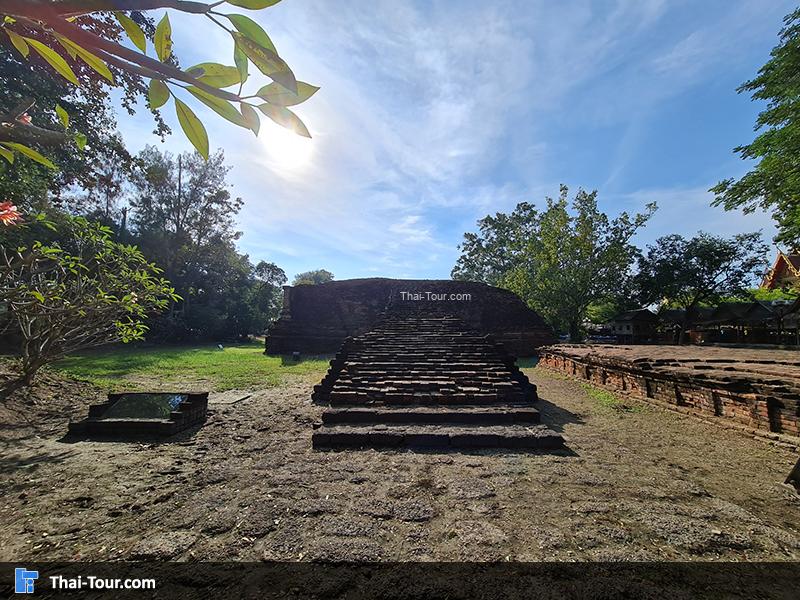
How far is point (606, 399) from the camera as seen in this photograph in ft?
23.5

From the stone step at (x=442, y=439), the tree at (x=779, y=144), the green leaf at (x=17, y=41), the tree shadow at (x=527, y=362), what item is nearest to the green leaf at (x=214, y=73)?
the green leaf at (x=17, y=41)

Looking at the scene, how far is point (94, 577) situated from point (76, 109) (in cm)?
1008

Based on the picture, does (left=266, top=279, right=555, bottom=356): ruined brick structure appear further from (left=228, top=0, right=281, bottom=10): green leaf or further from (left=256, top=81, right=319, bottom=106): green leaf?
(left=228, top=0, right=281, bottom=10): green leaf

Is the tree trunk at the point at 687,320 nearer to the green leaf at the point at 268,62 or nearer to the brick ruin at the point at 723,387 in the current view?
A: the brick ruin at the point at 723,387

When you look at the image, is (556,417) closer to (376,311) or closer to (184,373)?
(184,373)

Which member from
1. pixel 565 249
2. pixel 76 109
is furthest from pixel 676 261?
pixel 76 109

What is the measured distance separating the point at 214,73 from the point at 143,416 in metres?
5.74

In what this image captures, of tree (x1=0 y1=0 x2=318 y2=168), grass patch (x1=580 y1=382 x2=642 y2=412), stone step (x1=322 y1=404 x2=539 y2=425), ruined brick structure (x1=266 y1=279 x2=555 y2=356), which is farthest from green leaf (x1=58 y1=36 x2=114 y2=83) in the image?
ruined brick structure (x1=266 y1=279 x2=555 y2=356)

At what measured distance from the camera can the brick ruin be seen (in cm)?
430

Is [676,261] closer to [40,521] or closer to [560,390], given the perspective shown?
[560,390]

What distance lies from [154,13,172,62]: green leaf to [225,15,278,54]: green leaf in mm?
213

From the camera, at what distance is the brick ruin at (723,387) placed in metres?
4.30

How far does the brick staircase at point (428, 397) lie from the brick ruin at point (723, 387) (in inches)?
91.1

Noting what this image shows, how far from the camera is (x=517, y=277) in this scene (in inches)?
857
